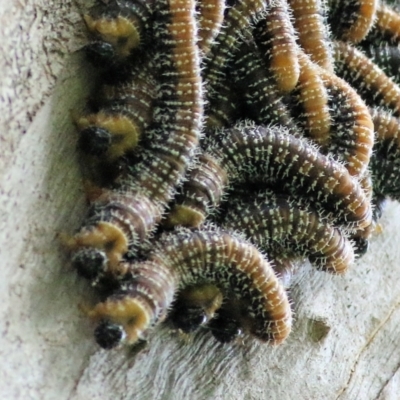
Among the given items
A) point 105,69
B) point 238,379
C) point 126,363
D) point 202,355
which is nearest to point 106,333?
point 126,363

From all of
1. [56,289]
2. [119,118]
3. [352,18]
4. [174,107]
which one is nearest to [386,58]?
[352,18]

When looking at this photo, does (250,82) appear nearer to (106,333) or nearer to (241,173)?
(241,173)

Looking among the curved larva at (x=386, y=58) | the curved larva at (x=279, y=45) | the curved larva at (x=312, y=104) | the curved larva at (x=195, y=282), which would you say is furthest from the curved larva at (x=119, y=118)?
the curved larva at (x=386, y=58)

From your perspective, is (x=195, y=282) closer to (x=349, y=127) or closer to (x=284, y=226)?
(x=284, y=226)

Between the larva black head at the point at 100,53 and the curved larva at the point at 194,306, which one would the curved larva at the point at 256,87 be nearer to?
the larva black head at the point at 100,53

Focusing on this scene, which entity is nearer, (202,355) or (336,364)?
(202,355)

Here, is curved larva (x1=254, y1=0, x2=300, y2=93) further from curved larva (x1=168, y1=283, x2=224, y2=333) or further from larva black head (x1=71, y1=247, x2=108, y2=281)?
larva black head (x1=71, y1=247, x2=108, y2=281)
